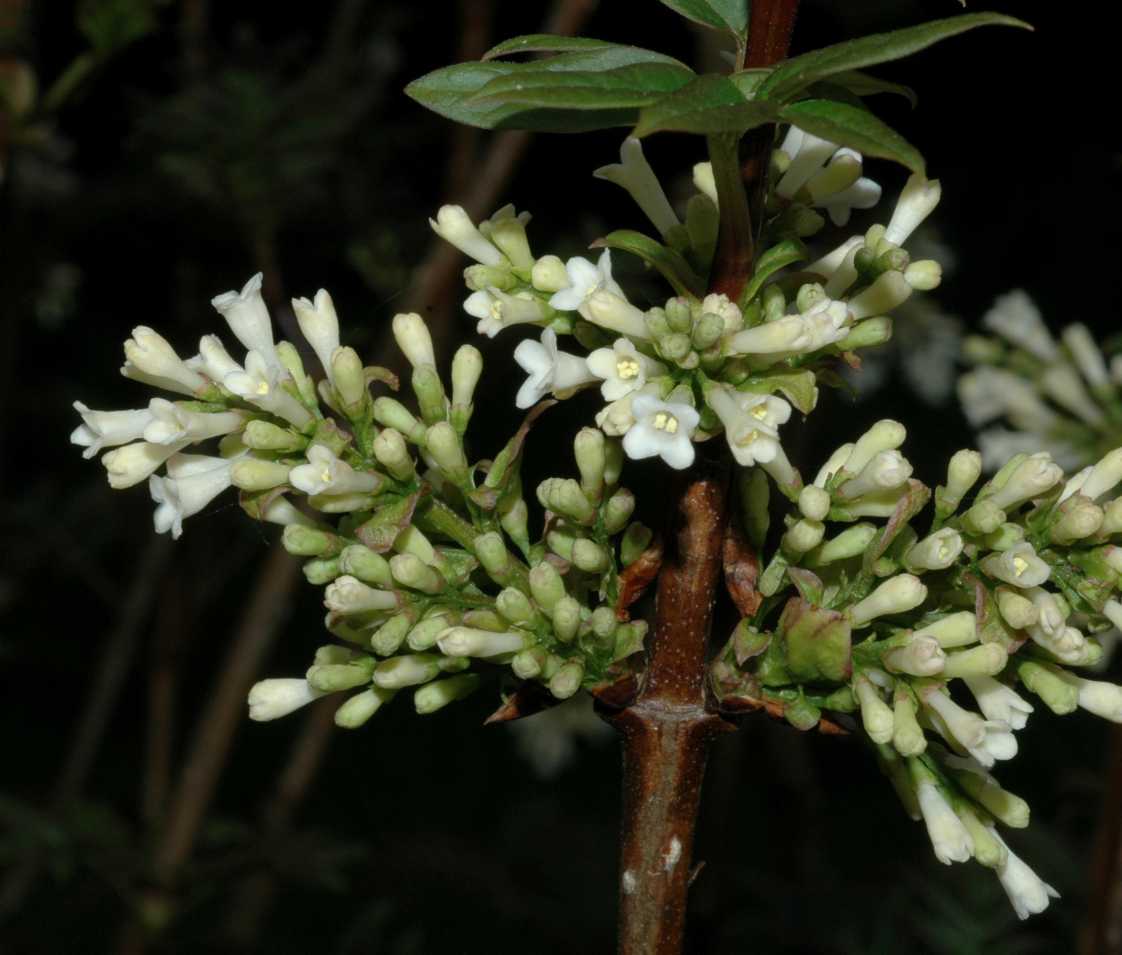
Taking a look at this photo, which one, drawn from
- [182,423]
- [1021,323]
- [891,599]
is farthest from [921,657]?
[1021,323]

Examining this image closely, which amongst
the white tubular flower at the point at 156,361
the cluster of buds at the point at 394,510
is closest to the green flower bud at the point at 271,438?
the cluster of buds at the point at 394,510

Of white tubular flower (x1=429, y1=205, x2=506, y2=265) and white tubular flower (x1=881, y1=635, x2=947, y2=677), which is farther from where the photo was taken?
white tubular flower (x1=429, y1=205, x2=506, y2=265)

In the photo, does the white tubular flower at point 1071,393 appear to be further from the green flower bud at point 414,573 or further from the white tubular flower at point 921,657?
the green flower bud at point 414,573

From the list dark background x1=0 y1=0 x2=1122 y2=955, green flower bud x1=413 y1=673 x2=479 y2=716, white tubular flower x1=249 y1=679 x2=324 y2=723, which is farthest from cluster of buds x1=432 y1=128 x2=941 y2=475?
dark background x1=0 y1=0 x2=1122 y2=955

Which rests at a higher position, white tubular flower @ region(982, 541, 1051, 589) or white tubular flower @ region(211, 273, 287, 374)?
white tubular flower @ region(211, 273, 287, 374)

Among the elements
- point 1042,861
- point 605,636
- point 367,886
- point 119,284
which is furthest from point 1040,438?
point 119,284

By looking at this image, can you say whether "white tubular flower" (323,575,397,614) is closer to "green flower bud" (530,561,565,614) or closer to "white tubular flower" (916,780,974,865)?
"green flower bud" (530,561,565,614)

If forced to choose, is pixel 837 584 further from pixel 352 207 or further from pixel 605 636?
pixel 352 207
